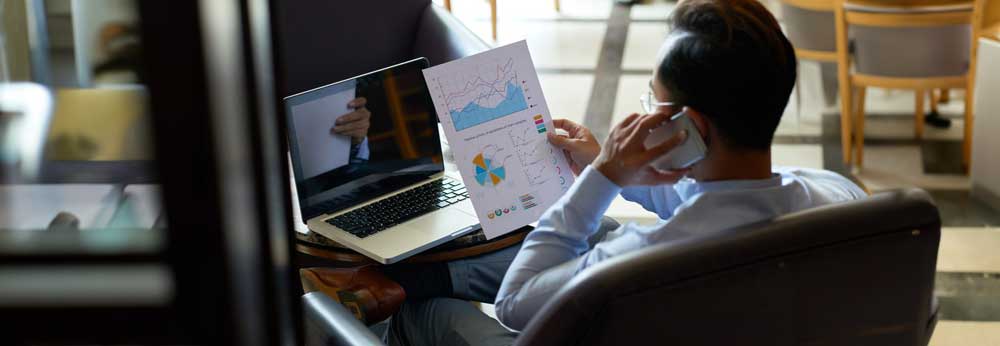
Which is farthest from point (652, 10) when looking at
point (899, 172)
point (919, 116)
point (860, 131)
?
point (899, 172)

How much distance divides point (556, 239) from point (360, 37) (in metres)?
1.69

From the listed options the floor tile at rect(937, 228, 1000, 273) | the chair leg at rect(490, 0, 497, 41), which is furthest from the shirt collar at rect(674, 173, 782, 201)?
the chair leg at rect(490, 0, 497, 41)

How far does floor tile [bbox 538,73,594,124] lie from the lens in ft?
13.7

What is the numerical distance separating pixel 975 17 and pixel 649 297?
261 centimetres

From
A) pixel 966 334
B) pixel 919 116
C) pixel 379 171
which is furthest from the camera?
pixel 919 116

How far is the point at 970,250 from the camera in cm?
301

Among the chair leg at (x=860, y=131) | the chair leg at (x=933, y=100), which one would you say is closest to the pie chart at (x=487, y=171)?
the chair leg at (x=860, y=131)

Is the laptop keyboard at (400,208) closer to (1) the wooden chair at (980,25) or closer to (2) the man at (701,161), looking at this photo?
(2) the man at (701,161)

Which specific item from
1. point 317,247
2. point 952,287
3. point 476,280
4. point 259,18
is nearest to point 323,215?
point 317,247

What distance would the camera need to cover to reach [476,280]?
1.86 metres

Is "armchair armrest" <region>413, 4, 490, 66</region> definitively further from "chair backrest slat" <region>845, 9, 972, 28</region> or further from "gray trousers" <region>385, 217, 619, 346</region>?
"chair backrest slat" <region>845, 9, 972, 28</region>

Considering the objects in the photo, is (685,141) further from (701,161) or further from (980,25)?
(980,25)

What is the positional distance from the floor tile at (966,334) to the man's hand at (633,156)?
57.7 inches

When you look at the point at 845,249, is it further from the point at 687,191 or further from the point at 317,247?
the point at 317,247
